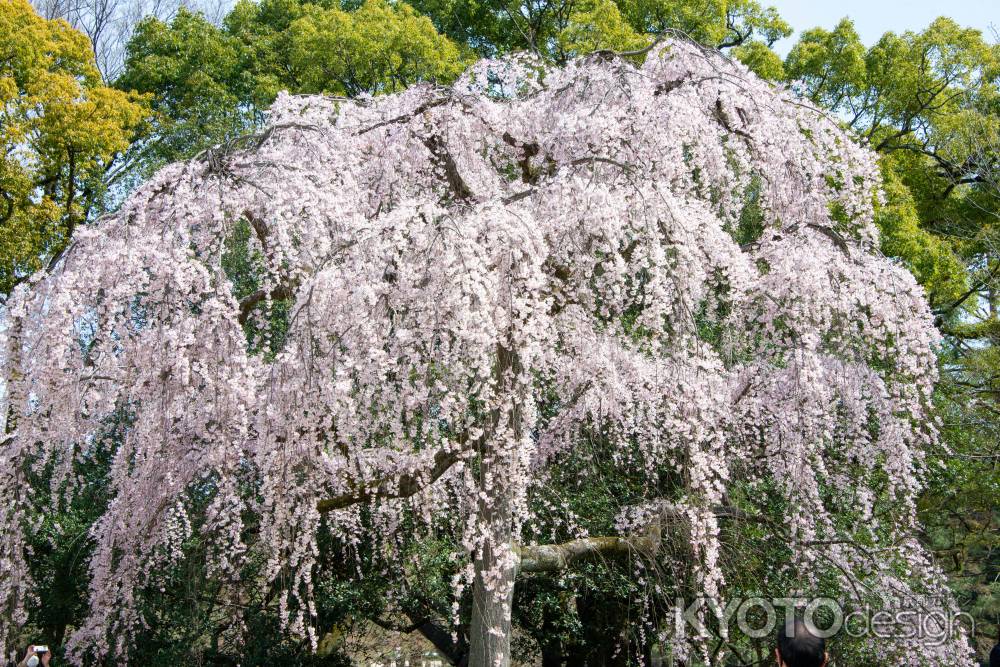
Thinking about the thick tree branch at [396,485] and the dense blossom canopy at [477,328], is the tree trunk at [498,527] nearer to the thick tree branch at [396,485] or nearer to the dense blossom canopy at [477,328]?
the dense blossom canopy at [477,328]

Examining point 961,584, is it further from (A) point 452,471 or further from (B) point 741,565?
(A) point 452,471

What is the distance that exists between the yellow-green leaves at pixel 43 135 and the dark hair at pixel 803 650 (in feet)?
34.2

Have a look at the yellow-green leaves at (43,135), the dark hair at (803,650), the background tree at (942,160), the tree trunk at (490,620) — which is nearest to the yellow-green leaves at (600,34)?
the background tree at (942,160)

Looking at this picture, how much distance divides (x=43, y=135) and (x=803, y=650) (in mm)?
11537

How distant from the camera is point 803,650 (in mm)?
2258

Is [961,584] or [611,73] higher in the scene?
[611,73]

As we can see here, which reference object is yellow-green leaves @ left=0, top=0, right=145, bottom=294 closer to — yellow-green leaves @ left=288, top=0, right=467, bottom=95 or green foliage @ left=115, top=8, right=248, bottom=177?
green foliage @ left=115, top=8, right=248, bottom=177

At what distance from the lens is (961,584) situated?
962 cm

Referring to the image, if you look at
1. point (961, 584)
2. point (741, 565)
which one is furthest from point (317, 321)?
point (961, 584)

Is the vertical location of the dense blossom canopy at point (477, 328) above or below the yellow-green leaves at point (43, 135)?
below

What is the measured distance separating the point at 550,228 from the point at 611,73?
1532 millimetres

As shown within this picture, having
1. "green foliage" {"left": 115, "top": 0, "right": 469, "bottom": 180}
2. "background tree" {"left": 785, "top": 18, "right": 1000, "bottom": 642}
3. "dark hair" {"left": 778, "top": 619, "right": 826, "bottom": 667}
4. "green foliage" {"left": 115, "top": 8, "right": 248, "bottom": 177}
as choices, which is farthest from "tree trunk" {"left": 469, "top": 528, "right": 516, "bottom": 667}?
"green foliage" {"left": 115, "top": 8, "right": 248, "bottom": 177}

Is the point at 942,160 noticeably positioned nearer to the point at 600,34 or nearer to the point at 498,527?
the point at 600,34

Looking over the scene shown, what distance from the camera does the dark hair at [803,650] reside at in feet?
7.39
